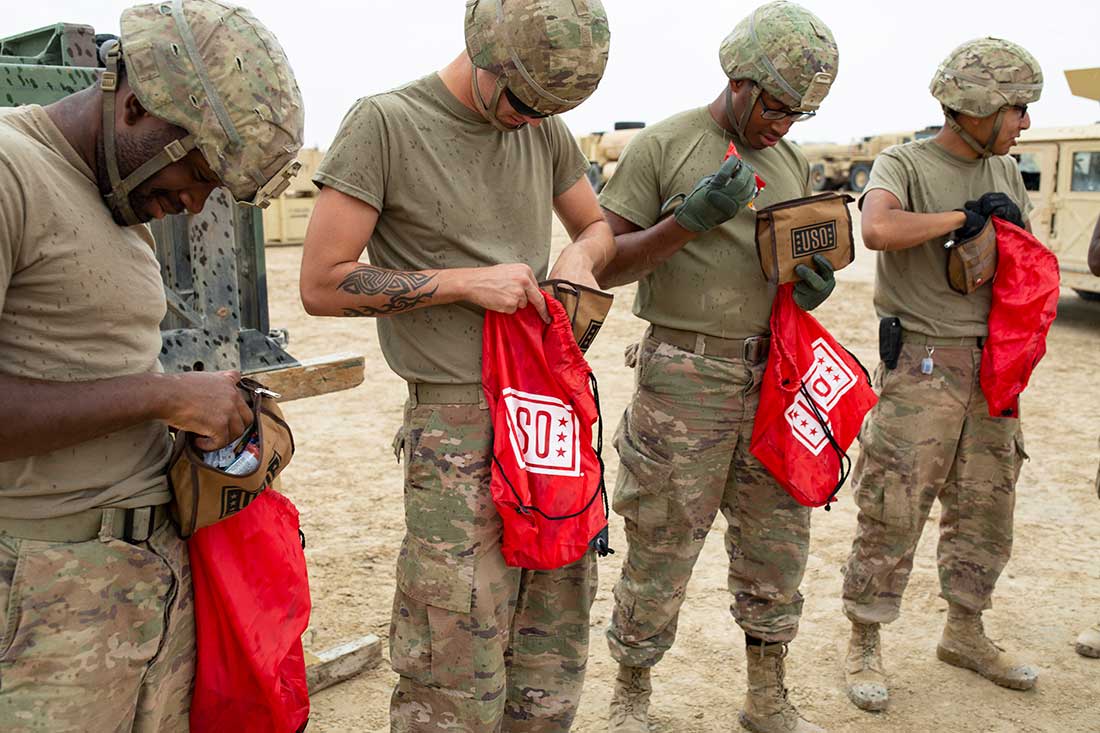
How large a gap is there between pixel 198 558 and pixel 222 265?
1.38m

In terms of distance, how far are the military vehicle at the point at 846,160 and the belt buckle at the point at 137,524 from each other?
30132mm

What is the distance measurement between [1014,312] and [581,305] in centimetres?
196

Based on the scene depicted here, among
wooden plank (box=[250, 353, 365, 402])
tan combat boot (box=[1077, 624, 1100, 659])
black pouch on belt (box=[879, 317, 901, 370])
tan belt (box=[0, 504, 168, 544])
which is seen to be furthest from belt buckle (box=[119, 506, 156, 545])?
tan combat boot (box=[1077, 624, 1100, 659])

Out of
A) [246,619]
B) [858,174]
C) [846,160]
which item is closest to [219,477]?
[246,619]

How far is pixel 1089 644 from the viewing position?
402 centimetres

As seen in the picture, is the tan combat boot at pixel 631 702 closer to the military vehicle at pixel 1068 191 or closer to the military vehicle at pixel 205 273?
the military vehicle at pixel 205 273

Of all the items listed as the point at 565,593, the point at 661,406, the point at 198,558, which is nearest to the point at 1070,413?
the point at 661,406

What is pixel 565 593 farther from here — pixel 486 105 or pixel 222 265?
pixel 222 265

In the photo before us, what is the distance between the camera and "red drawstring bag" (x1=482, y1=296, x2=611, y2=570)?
7.73ft

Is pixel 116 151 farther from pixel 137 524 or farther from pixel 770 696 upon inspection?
pixel 770 696

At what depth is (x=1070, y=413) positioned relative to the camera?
7.79 metres

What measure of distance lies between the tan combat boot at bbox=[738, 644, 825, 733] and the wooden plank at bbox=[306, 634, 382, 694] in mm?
1441

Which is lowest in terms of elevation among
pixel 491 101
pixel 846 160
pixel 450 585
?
pixel 846 160

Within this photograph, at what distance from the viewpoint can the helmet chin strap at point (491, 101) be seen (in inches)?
90.5
